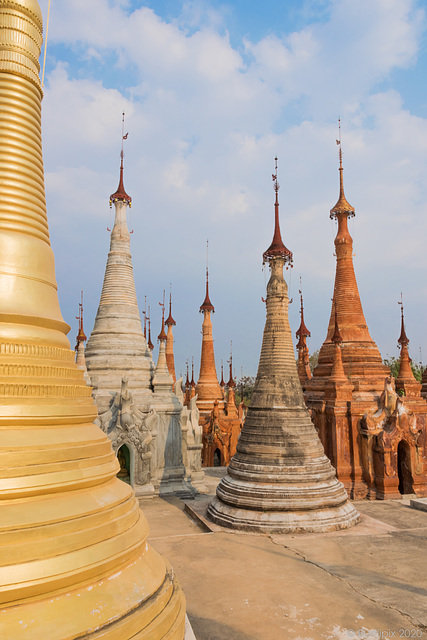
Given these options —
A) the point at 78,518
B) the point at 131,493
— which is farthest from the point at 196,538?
the point at 78,518

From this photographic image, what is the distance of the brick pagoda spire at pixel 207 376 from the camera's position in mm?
30297

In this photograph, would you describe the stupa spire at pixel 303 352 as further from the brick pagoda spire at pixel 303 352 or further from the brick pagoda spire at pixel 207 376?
the brick pagoda spire at pixel 207 376

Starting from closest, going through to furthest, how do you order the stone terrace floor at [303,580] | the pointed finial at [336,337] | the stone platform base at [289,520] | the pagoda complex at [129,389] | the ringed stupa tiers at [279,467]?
the stone terrace floor at [303,580] < the stone platform base at [289,520] < the ringed stupa tiers at [279,467] < the pagoda complex at [129,389] < the pointed finial at [336,337]

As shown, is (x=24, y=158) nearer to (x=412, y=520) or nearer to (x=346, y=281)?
(x=412, y=520)

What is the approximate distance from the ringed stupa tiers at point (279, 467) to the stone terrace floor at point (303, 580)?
464 millimetres

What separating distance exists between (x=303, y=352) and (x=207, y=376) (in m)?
6.72

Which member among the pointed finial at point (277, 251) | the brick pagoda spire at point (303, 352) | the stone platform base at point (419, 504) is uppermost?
the pointed finial at point (277, 251)

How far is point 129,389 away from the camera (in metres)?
18.2

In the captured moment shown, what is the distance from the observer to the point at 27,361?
4473 mm

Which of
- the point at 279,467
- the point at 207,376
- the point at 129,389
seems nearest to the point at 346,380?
the point at 279,467

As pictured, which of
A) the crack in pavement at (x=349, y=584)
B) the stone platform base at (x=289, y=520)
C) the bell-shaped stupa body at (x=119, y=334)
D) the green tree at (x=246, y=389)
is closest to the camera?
the crack in pavement at (x=349, y=584)

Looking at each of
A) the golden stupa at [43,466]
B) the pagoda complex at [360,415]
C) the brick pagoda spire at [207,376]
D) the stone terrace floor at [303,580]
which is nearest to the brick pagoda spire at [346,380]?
the pagoda complex at [360,415]

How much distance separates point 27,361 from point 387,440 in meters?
15.9

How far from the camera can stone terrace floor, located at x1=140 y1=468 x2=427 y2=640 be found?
710 cm
